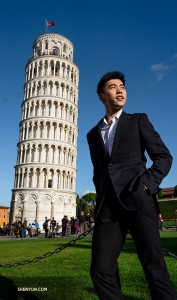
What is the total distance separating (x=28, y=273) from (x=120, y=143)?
430 cm

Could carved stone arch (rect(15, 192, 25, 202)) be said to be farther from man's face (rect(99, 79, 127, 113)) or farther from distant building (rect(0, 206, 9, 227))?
distant building (rect(0, 206, 9, 227))

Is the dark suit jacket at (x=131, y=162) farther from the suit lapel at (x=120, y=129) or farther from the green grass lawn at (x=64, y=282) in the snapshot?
the green grass lawn at (x=64, y=282)

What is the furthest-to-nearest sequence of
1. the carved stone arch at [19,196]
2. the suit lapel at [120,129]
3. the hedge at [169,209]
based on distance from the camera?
the hedge at [169,209] → the carved stone arch at [19,196] → the suit lapel at [120,129]

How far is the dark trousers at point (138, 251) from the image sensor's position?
7.77 feet

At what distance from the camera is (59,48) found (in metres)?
63.2

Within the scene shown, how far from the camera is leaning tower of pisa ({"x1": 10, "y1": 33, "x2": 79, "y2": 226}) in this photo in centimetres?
5316

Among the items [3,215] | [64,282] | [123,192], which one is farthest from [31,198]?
[3,215]

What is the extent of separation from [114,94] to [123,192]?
1138 mm

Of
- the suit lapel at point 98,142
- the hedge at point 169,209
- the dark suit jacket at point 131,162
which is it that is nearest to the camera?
the dark suit jacket at point 131,162

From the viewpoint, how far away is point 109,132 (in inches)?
119

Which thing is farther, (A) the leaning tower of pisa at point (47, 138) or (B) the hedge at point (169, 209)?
(B) the hedge at point (169, 209)

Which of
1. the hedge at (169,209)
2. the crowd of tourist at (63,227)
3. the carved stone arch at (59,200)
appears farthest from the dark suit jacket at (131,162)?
the hedge at (169,209)

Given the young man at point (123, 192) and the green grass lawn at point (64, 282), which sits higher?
the young man at point (123, 192)

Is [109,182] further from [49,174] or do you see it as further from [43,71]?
[43,71]
